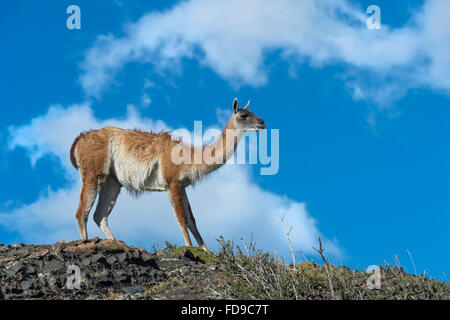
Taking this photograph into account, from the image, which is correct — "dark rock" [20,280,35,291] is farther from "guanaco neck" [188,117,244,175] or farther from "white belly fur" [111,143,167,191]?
"guanaco neck" [188,117,244,175]

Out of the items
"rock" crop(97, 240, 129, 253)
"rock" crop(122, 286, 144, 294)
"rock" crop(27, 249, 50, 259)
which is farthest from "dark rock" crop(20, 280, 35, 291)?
"rock" crop(122, 286, 144, 294)

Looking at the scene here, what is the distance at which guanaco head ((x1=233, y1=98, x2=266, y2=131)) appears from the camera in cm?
1579

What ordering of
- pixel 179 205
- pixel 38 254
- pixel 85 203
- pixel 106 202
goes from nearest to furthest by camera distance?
1. pixel 38 254
2. pixel 179 205
3. pixel 85 203
4. pixel 106 202

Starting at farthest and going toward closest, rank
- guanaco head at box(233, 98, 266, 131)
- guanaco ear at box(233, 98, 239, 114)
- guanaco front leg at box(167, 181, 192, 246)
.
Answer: guanaco ear at box(233, 98, 239, 114) → guanaco head at box(233, 98, 266, 131) → guanaco front leg at box(167, 181, 192, 246)

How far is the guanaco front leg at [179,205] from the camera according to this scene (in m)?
14.5

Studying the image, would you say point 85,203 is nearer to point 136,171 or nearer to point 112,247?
point 136,171

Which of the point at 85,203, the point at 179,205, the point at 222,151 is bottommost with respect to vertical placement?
the point at 179,205

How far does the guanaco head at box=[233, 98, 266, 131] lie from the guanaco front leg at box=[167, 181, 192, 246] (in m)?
2.74

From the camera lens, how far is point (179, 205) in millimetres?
14914

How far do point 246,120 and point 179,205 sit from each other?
3.44m

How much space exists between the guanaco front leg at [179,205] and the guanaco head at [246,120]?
9.00 ft

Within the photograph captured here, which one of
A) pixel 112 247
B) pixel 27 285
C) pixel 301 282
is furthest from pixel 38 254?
pixel 301 282

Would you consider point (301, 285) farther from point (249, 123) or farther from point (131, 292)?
point (249, 123)

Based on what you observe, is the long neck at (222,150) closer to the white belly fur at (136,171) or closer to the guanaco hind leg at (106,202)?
the white belly fur at (136,171)
